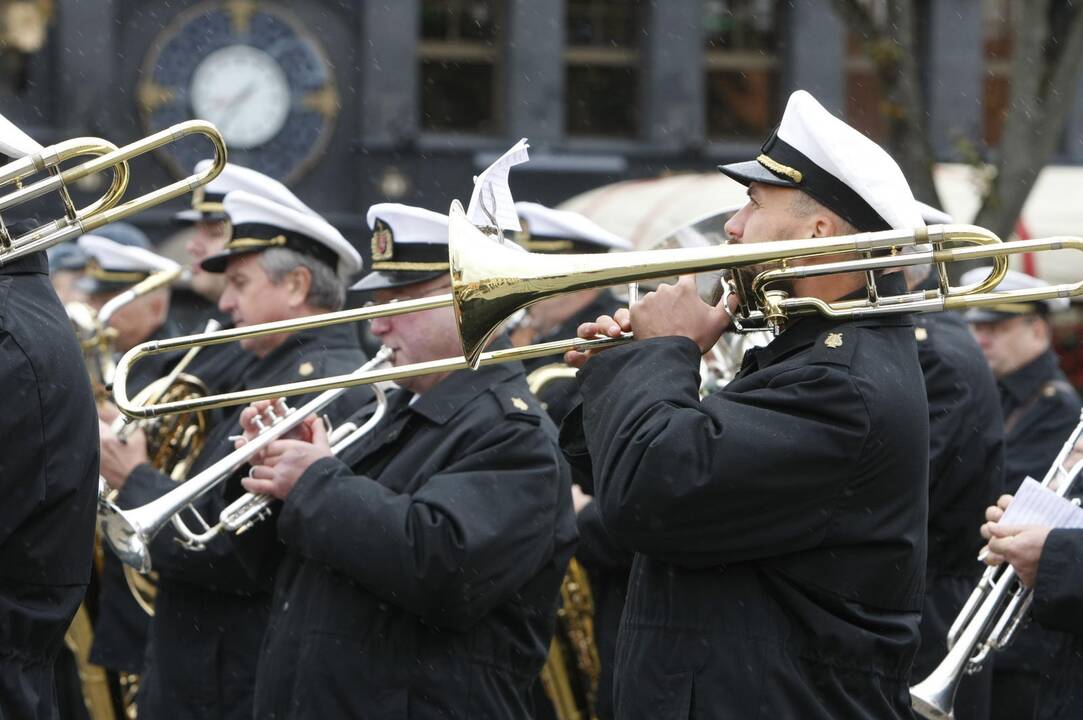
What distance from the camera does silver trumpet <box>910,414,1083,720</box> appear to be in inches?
187

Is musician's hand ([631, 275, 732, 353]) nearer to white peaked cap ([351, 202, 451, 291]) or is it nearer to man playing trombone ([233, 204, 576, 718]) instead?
man playing trombone ([233, 204, 576, 718])

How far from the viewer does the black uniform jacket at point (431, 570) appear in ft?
14.4

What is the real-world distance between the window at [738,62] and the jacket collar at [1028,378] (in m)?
10.9

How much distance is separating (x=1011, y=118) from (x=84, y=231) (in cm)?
685

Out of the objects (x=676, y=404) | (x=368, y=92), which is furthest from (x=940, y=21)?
(x=676, y=404)

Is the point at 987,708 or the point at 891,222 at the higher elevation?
the point at 891,222

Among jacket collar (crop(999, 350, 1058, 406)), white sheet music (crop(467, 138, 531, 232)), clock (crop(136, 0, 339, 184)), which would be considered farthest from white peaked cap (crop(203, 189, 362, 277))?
clock (crop(136, 0, 339, 184))

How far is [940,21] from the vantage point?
1798cm

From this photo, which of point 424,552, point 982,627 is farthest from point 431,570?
point 982,627

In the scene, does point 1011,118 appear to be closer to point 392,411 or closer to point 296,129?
point 392,411

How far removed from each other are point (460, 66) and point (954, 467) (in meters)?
12.3

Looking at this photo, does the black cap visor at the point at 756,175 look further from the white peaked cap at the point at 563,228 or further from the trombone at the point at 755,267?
the white peaked cap at the point at 563,228

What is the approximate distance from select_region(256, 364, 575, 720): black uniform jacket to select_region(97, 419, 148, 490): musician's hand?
3.06 ft

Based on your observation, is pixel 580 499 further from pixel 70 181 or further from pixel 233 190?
pixel 70 181
